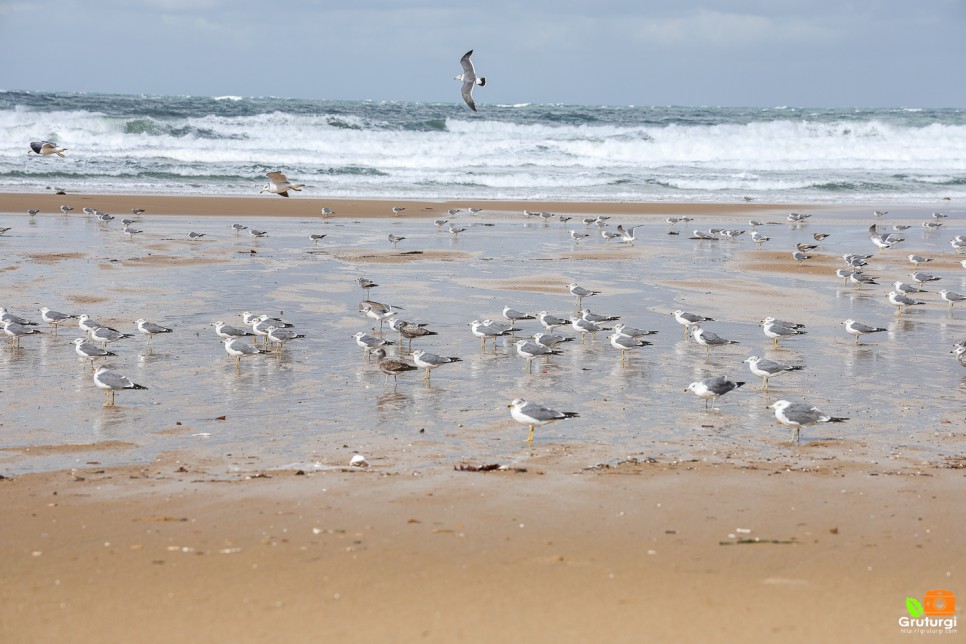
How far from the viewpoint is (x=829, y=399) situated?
10414mm

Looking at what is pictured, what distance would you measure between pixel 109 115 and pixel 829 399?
49.6 m

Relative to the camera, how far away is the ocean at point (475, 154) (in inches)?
1547

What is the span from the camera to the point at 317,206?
1249 inches

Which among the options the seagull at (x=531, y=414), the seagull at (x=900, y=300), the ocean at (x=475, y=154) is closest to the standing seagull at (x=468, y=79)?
the seagull at (x=531, y=414)

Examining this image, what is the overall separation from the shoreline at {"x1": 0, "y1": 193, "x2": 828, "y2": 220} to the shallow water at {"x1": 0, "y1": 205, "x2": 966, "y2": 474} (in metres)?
6.72

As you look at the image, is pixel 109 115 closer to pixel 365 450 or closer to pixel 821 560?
Result: pixel 365 450

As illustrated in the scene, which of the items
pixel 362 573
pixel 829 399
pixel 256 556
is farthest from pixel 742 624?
pixel 829 399

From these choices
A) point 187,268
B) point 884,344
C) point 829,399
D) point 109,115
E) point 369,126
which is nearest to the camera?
point 829,399

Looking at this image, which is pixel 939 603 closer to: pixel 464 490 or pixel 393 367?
pixel 464 490

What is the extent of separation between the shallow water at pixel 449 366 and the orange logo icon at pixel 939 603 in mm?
2566

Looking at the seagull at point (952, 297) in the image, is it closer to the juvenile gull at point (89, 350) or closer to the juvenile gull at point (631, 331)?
the juvenile gull at point (631, 331)

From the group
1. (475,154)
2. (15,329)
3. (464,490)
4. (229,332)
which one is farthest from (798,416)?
(475,154)

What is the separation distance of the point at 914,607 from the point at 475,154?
47.3 m

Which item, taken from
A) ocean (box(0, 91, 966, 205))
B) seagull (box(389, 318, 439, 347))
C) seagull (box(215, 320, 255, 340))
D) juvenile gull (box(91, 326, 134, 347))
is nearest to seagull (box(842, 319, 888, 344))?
seagull (box(389, 318, 439, 347))
